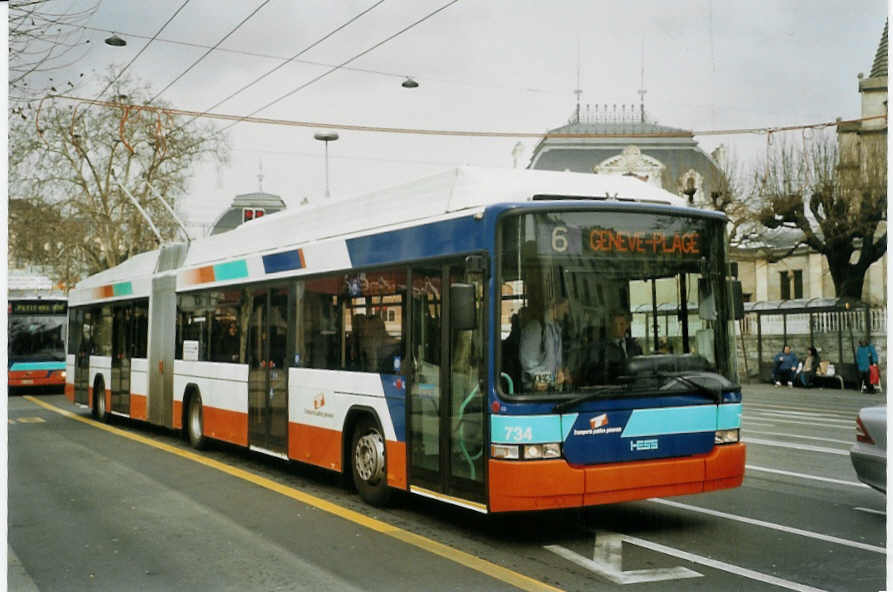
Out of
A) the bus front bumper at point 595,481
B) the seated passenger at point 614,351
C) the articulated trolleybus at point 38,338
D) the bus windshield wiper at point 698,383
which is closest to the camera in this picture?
the bus front bumper at point 595,481

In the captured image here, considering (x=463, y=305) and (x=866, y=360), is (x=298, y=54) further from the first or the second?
(x=866, y=360)

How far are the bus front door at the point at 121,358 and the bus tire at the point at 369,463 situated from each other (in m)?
9.08

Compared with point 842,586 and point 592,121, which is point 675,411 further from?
point 592,121

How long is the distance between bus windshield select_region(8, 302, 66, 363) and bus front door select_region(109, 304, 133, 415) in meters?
14.0

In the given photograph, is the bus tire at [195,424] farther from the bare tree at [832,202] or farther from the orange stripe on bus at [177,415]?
the bare tree at [832,202]

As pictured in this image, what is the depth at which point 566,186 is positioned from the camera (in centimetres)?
832

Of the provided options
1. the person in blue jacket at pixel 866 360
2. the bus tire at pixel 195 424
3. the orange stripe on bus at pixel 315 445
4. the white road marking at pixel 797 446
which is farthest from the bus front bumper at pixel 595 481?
the person in blue jacket at pixel 866 360

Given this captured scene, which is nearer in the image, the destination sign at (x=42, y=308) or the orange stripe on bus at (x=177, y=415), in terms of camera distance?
the orange stripe on bus at (x=177, y=415)

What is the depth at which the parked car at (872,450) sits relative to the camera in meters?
8.45

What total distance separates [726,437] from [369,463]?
11.0 feet

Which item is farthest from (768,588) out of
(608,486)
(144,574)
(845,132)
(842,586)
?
(845,132)

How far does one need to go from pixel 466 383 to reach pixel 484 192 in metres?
1.55

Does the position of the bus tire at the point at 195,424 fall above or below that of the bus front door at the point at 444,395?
below

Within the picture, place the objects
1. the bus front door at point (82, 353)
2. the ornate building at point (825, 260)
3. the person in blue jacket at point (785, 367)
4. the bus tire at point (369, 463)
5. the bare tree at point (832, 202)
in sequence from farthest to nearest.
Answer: the person in blue jacket at point (785, 367) < the bare tree at point (832, 202) < the bus front door at point (82, 353) < the ornate building at point (825, 260) < the bus tire at point (369, 463)
